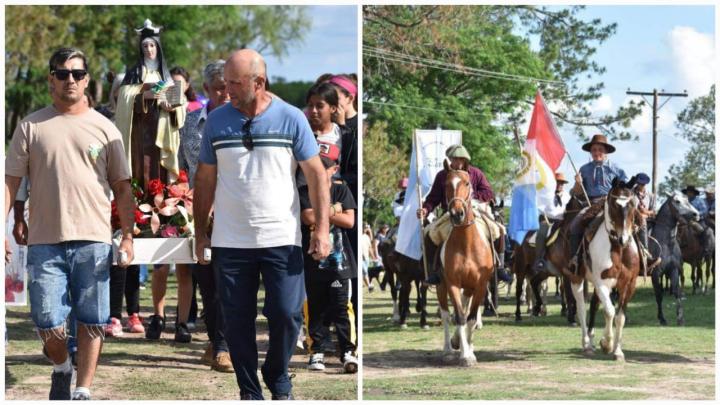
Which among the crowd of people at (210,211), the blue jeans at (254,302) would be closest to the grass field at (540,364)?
the blue jeans at (254,302)

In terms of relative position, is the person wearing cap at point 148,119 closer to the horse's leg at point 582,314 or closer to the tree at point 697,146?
the horse's leg at point 582,314

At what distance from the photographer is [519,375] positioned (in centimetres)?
1189

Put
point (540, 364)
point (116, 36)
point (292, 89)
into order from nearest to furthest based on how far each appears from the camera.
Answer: point (540, 364) < point (116, 36) < point (292, 89)

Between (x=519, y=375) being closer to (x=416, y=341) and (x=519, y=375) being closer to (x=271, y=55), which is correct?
(x=416, y=341)

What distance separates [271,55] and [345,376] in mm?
44368

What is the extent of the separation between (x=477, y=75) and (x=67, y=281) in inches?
1050

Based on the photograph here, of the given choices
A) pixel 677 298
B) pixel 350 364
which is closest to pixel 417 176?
pixel 350 364

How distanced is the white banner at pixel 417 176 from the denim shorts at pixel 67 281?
18.9ft

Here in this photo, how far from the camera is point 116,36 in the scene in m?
39.6

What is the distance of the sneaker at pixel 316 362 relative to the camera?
32.2ft

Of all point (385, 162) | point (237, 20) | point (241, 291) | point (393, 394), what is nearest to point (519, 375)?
point (393, 394)

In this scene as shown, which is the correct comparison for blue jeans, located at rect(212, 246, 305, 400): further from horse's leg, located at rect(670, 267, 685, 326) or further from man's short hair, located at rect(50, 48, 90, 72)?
horse's leg, located at rect(670, 267, 685, 326)

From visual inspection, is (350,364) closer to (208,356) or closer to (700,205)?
(208,356)

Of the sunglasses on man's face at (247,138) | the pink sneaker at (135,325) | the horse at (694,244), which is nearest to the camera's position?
the sunglasses on man's face at (247,138)
